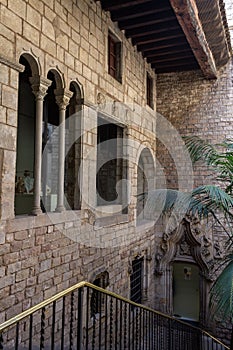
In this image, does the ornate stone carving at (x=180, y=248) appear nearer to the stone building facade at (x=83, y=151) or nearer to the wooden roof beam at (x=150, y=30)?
the stone building facade at (x=83, y=151)

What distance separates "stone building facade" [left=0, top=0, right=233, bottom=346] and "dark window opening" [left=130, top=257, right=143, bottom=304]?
104 millimetres

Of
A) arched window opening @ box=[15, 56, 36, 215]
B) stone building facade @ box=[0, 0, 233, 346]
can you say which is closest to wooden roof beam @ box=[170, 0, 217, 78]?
stone building facade @ box=[0, 0, 233, 346]

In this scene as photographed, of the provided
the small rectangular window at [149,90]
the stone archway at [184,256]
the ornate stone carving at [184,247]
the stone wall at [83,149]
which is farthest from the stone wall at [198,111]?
the stone wall at [83,149]

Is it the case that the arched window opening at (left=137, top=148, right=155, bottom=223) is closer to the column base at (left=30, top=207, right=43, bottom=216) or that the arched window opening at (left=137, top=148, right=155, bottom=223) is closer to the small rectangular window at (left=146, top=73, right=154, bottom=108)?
the small rectangular window at (left=146, top=73, right=154, bottom=108)

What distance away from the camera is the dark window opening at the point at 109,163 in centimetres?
604

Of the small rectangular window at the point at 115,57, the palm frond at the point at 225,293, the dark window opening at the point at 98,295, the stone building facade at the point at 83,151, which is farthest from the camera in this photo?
the small rectangular window at the point at 115,57

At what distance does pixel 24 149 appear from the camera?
18.2 ft

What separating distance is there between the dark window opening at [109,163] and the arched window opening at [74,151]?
1.54 meters

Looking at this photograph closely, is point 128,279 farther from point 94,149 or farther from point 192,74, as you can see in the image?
point 192,74

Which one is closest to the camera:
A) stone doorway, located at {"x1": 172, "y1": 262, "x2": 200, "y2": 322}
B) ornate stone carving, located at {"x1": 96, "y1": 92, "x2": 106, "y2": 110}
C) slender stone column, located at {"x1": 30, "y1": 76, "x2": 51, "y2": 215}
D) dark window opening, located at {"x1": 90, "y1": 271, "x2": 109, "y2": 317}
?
slender stone column, located at {"x1": 30, "y1": 76, "x2": 51, "y2": 215}

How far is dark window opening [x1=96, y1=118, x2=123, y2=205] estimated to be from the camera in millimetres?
6035

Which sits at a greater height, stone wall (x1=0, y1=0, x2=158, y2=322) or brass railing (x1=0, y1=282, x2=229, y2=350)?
stone wall (x1=0, y1=0, x2=158, y2=322)

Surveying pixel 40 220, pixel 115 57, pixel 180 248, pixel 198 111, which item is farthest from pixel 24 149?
pixel 180 248

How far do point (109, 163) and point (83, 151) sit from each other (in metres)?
2.50
